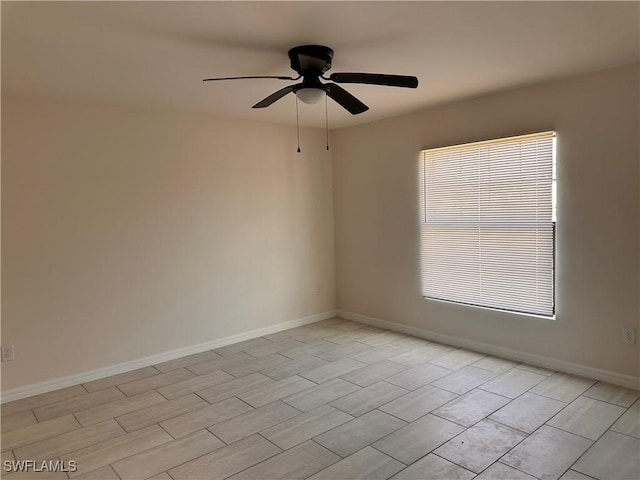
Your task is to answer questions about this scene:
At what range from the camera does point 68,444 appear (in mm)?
2746

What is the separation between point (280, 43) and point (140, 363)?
10.3 feet

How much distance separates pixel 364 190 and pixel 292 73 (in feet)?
7.42

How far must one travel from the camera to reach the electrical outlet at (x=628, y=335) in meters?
3.27

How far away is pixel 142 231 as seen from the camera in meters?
4.09

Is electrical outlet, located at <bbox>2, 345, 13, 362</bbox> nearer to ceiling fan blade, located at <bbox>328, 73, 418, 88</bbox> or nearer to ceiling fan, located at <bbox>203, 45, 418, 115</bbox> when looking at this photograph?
ceiling fan, located at <bbox>203, 45, 418, 115</bbox>

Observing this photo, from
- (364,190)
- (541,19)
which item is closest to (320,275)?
(364,190)

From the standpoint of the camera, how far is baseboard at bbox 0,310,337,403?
350 cm

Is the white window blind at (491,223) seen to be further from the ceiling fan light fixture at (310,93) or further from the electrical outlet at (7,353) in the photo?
the electrical outlet at (7,353)

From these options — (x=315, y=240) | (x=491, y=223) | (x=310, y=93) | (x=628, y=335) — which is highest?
(x=310, y=93)

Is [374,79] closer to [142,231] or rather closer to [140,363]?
[142,231]

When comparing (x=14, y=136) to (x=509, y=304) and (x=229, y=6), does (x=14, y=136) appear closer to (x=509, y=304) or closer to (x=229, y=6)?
(x=229, y=6)
